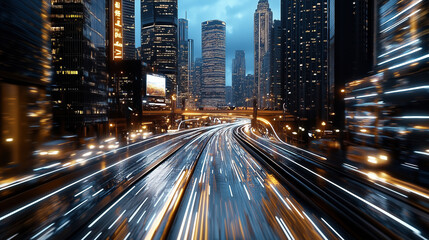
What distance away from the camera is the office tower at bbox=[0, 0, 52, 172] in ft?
61.1

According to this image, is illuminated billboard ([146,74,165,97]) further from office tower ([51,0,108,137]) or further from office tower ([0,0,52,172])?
office tower ([0,0,52,172])

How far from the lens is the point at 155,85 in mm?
108375

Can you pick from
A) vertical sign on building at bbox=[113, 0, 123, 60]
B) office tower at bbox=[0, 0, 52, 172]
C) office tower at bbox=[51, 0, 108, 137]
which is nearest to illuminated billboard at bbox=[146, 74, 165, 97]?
vertical sign on building at bbox=[113, 0, 123, 60]

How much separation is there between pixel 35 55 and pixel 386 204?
30.3 metres

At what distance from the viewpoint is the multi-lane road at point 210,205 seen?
773cm

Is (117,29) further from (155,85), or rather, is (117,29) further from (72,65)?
A: (155,85)

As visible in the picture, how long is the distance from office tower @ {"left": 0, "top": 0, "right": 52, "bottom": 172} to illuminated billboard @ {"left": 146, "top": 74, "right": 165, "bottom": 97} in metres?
80.2

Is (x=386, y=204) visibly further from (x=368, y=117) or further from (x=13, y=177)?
(x=368, y=117)

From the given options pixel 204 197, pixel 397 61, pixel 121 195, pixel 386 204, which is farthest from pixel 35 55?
pixel 397 61

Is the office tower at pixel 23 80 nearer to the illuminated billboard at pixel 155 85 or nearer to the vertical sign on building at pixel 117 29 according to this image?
the vertical sign on building at pixel 117 29

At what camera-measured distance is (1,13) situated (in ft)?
→ 60.6

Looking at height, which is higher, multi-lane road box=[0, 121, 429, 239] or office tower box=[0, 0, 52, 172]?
office tower box=[0, 0, 52, 172]

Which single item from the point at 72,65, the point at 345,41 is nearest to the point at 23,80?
the point at 72,65

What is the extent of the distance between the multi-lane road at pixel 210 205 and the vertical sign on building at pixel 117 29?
78.7 m
